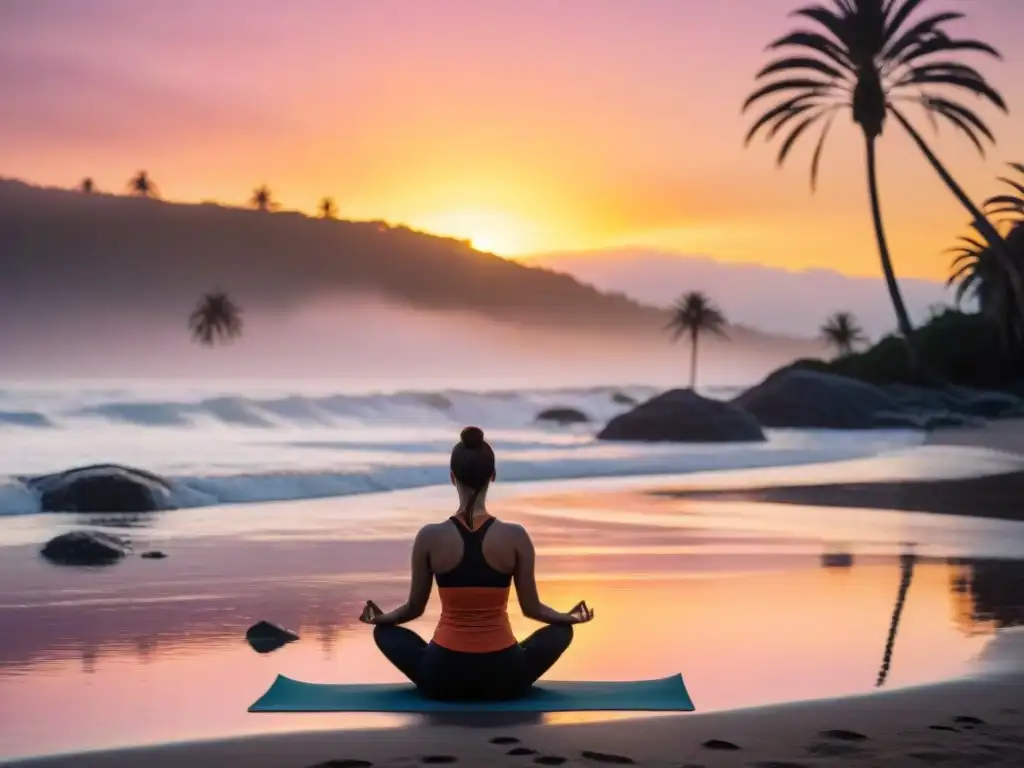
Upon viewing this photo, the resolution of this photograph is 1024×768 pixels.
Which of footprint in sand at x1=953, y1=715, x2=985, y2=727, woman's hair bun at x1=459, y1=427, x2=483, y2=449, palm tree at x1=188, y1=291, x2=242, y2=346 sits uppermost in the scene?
palm tree at x1=188, y1=291, x2=242, y2=346

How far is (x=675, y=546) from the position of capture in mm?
13547

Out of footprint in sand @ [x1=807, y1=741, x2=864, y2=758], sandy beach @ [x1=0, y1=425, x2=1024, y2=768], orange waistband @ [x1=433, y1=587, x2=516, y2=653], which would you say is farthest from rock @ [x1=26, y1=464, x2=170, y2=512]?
footprint in sand @ [x1=807, y1=741, x2=864, y2=758]

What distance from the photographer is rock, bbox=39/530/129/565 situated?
12.3 meters

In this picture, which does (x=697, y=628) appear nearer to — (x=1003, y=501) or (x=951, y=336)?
(x=1003, y=501)

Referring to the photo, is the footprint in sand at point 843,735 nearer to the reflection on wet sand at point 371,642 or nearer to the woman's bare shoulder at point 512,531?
the reflection on wet sand at point 371,642

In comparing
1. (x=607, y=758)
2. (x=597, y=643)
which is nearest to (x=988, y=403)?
(x=597, y=643)

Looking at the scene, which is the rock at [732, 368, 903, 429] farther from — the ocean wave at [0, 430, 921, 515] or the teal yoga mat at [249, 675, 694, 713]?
the teal yoga mat at [249, 675, 694, 713]

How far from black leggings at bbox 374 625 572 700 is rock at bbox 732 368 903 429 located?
38145mm

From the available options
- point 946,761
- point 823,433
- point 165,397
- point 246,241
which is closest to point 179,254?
point 246,241

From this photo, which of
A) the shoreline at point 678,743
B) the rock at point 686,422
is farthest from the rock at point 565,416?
the shoreline at point 678,743

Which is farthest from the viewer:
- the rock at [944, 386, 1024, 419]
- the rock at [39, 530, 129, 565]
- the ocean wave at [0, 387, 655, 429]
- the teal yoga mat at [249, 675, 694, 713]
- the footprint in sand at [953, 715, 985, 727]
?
the ocean wave at [0, 387, 655, 429]

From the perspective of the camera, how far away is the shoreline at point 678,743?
5402mm

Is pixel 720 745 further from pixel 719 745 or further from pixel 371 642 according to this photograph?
pixel 371 642

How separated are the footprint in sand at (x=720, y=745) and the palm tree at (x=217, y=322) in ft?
441
